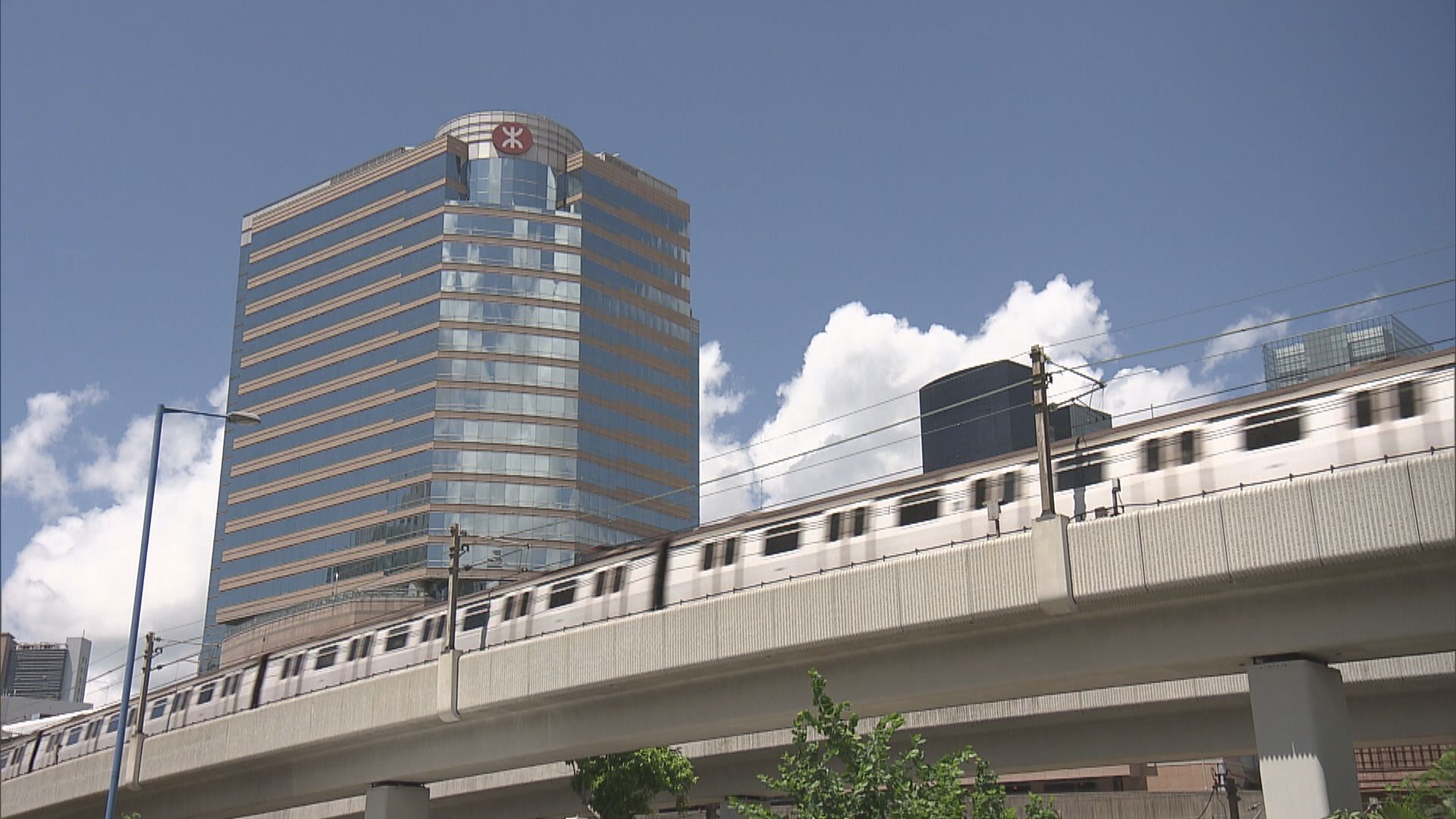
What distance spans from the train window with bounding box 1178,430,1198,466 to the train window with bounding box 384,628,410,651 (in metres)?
27.2

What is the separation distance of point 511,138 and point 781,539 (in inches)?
4101

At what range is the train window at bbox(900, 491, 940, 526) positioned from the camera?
2992 centimetres

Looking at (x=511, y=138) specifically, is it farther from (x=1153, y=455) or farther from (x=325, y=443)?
(x=1153, y=455)

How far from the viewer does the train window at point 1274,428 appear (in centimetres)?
2458

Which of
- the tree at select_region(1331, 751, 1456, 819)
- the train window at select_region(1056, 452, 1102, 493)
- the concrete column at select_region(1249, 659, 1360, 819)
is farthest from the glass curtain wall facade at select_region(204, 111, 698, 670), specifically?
the concrete column at select_region(1249, 659, 1360, 819)

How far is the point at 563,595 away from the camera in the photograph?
3841 cm

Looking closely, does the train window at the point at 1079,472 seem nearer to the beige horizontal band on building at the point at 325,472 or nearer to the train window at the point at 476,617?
the train window at the point at 476,617

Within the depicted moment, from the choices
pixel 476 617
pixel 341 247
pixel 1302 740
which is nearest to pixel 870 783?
pixel 1302 740

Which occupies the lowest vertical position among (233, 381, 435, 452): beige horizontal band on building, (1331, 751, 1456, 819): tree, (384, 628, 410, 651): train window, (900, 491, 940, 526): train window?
(1331, 751, 1456, 819): tree

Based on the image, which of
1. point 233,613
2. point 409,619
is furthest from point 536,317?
point 409,619

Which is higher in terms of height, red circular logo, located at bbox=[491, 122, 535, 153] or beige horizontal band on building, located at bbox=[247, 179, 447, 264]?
red circular logo, located at bbox=[491, 122, 535, 153]

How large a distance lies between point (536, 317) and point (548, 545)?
21615 millimetres

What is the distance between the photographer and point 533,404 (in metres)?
121

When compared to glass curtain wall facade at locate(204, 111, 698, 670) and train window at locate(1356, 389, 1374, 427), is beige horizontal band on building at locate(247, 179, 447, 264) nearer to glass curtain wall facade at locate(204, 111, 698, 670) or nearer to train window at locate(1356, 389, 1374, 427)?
glass curtain wall facade at locate(204, 111, 698, 670)
